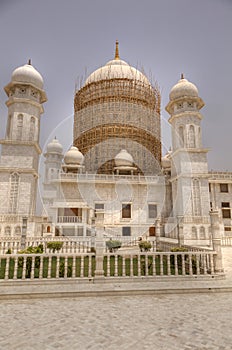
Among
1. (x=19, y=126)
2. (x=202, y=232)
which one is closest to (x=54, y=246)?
(x=19, y=126)

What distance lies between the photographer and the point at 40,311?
5.02 meters

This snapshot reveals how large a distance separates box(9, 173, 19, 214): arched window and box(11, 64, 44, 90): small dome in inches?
359

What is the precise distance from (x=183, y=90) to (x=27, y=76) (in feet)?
52.1

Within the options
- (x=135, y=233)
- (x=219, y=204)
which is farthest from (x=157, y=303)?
(x=219, y=204)

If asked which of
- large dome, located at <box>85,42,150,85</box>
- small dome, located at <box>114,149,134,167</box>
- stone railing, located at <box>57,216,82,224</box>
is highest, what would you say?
large dome, located at <box>85,42,150,85</box>

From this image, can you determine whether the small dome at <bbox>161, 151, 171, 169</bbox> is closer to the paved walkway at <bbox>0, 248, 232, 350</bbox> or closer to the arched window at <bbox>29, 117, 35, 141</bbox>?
the arched window at <bbox>29, 117, 35, 141</bbox>

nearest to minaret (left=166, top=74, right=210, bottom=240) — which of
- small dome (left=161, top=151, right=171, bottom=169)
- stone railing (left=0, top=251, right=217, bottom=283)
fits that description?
small dome (left=161, top=151, right=171, bottom=169)

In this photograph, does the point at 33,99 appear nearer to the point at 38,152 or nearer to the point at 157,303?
the point at 38,152

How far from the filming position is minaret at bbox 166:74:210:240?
2237 cm

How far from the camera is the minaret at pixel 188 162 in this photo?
22372 millimetres

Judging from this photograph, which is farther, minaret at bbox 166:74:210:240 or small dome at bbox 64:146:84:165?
small dome at bbox 64:146:84:165

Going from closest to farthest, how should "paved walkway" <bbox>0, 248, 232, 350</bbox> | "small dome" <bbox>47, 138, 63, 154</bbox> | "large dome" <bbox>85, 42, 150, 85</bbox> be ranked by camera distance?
"paved walkway" <bbox>0, 248, 232, 350</bbox> < "large dome" <bbox>85, 42, 150, 85</bbox> < "small dome" <bbox>47, 138, 63, 154</bbox>

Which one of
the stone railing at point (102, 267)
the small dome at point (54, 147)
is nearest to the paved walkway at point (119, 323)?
the stone railing at point (102, 267)

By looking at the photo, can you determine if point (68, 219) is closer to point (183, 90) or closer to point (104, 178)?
point (104, 178)
